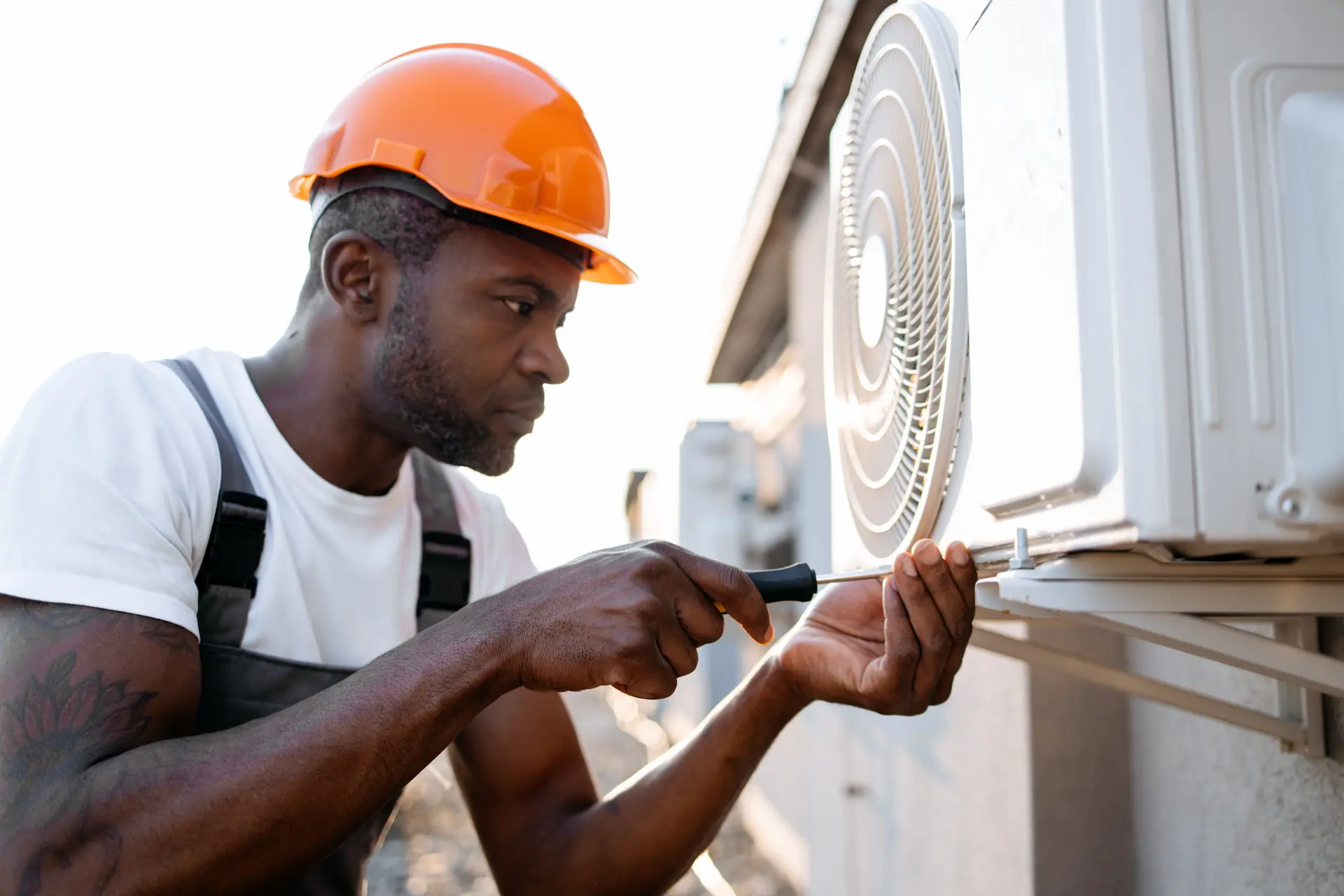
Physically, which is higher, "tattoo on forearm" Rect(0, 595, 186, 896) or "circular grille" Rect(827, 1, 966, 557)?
"circular grille" Rect(827, 1, 966, 557)

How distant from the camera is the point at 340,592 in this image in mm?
2031

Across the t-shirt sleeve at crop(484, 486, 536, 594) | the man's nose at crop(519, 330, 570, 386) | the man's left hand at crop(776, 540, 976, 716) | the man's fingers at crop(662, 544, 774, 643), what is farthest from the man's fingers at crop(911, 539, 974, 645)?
the t-shirt sleeve at crop(484, 486, 536, 594)

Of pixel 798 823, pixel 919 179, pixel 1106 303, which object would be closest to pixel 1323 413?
pixel 1106 303

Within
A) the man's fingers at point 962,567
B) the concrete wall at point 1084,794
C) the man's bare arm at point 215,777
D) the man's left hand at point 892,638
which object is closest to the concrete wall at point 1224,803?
the concrete wall at point 1084,794

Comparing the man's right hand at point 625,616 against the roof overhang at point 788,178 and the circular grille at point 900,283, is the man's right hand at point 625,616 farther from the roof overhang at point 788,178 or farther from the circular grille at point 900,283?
the roof overhang at point 788,178

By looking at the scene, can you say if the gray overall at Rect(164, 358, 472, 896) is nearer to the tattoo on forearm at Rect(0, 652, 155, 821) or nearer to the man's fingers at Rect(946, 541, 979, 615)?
the tattoo on forearm at Rect(0, 652, 155, 821)

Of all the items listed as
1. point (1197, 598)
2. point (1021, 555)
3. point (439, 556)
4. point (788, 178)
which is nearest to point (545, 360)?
point (439, 556)

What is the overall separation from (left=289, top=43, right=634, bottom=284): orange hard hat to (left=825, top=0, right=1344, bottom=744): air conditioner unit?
107cm

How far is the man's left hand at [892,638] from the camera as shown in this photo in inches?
48.3

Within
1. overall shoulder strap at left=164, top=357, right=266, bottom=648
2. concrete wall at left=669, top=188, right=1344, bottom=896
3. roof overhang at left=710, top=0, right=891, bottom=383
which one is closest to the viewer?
concrete wall at left=669, top=188, right=1344, bottom=896

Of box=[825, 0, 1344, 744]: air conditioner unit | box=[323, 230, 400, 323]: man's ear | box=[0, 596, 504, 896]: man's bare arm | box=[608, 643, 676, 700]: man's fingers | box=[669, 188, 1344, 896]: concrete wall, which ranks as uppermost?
box=[323, 230, 400, 323]: man's ear

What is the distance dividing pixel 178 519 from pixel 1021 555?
48.9 inches

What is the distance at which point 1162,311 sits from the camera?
0.83 meters

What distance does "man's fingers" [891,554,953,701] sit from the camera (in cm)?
123
